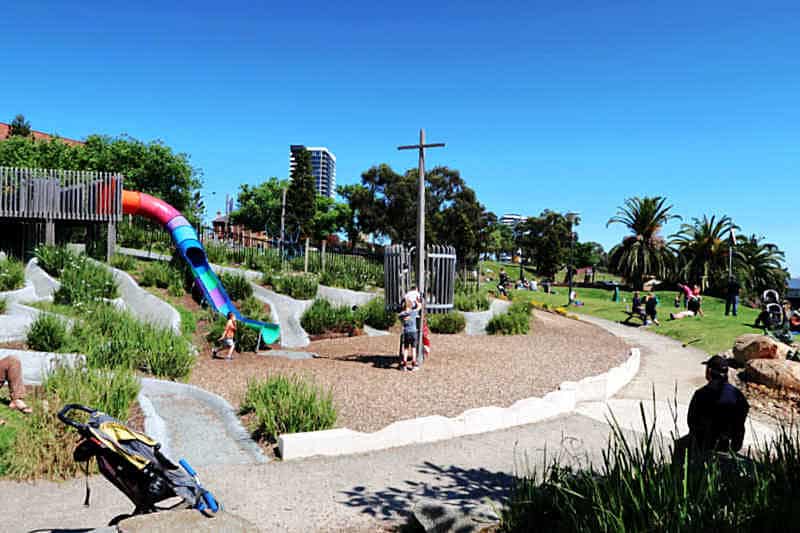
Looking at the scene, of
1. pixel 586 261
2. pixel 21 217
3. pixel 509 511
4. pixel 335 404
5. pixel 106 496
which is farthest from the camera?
pixel 586 261

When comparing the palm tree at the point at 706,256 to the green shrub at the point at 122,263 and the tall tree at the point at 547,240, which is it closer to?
the tall tree at the point at 547,240

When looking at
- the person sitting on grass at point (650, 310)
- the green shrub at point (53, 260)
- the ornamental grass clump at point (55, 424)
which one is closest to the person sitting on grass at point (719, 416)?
the ornamental grass clump at point (55, 424)

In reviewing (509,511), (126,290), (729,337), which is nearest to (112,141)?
(126,290)

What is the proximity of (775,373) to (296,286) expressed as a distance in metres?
12.0

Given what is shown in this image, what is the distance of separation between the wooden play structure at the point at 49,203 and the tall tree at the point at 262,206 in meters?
47.3

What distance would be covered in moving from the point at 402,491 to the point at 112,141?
41432 millimetres

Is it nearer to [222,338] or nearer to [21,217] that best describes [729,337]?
[222,338]

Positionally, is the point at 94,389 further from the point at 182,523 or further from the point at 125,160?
the point at 125,160

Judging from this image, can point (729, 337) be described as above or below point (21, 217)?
below

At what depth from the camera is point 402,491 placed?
15.6 feet

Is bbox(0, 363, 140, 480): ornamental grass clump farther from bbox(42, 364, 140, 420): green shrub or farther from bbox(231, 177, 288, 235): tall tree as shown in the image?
bbox(231, 177, 288, 235): tall tree

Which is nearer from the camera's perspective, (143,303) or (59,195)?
(143,303)

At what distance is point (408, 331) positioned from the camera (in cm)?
1000

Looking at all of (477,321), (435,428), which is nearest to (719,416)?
(435,428)
